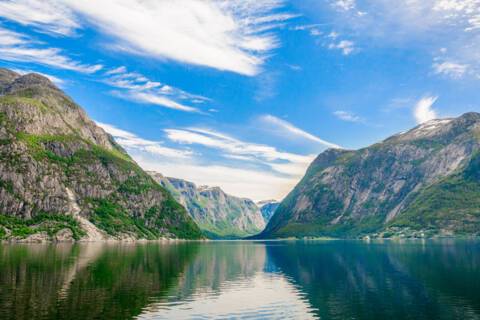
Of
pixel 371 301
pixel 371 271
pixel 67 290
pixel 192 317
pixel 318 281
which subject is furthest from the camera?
pixel 371 271

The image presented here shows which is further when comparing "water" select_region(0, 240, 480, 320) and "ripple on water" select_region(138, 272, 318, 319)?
"ripple on water" select_region(138, 272, 318, 319)

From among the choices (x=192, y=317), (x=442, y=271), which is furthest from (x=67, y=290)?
(x=442, y=271)

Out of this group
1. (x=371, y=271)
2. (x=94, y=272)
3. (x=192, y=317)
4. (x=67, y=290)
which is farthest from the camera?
(x=371, y=271)

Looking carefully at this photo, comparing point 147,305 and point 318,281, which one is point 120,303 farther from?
point 318,281

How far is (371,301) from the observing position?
73.4 metres

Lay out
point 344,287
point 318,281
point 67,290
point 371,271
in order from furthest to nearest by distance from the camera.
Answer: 1. point 371,271
2. point 318,281
3. point 344,287
4. point 67,290

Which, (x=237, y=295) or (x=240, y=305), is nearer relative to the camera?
(x=240, y=305)

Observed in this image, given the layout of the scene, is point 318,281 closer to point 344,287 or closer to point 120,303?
point 344,287

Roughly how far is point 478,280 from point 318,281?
33.2m

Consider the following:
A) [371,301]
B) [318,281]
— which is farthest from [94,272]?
[371,301]

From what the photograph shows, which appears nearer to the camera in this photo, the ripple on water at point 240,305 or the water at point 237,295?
the water at point 237,295

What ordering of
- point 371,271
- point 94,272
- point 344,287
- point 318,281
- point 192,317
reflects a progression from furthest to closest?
point 371,271 → point 94,272 → point 318,281 → point 344,287 → point 192,317

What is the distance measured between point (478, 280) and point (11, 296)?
88430 mm

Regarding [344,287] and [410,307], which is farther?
[344,287]
